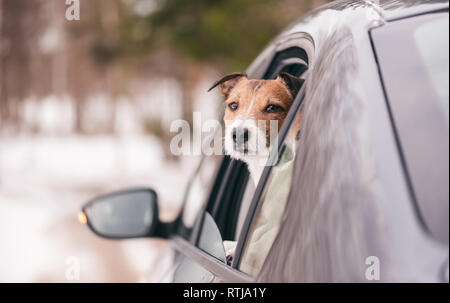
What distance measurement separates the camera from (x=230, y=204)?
238 centimetres

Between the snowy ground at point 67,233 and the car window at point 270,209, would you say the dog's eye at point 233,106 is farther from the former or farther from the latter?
the snowy ground at point 67,233

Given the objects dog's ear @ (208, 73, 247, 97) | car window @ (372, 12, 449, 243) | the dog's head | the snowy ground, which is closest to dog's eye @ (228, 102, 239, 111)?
the dog's head

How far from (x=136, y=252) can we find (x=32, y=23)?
1175 inches

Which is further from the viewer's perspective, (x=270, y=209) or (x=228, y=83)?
(x=228, y=83)

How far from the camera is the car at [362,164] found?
45.9 inches

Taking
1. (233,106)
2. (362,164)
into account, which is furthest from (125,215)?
(362,164)

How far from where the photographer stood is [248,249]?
69.5 inches

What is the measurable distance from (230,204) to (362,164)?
46.0 inches

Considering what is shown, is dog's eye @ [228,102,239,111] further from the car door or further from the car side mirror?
the car side mirror

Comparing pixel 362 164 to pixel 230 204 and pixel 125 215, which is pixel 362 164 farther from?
pixel 125 215

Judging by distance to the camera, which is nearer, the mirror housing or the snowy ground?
the mirror housing

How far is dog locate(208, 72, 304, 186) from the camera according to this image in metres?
1.62

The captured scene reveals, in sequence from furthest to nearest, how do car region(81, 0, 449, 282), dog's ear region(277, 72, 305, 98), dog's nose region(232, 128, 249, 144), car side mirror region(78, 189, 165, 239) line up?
1. car side mirror region(78, 189, 165, 239)
2. dog's ear region(277, 72, 305, 98)
3. dog's nose region(232, 128, 249, 144)
4. car region(81, 0, 449, 282)

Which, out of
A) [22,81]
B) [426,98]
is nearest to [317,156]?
[426,98]
